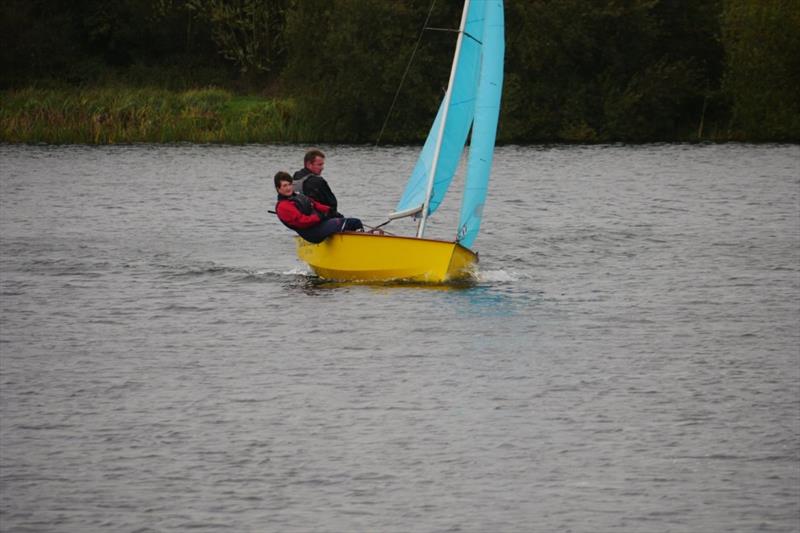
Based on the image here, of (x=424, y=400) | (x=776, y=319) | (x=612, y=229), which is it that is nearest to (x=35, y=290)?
(x=424, y=400)

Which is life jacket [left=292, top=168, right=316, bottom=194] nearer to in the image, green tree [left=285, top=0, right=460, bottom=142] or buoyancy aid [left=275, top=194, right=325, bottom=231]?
buoyancy aid [left=275, top=194, right=325, bottom=231]

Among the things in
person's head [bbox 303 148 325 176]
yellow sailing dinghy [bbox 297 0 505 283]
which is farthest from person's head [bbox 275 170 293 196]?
yellow sailing dinghy [bbox 297 0 505 283]

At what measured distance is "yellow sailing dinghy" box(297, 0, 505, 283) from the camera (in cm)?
2216

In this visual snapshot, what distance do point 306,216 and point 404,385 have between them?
223 inches

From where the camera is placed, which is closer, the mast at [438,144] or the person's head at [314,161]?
the person's head at [314,161]

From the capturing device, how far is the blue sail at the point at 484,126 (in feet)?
73.8

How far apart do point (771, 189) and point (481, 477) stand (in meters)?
30.3

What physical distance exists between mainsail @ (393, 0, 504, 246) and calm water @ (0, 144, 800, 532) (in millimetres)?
1500

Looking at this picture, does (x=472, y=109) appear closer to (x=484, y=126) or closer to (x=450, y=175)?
(x=484, y=126)

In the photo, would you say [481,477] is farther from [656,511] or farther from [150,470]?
[150,470]

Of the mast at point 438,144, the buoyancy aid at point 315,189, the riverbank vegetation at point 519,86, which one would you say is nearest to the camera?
the buoyancy aid at point 315,189

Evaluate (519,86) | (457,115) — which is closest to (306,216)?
(457,115)

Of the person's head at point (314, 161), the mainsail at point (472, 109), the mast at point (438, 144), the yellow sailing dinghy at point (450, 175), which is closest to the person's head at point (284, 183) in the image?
the person's head at point (314, 161)

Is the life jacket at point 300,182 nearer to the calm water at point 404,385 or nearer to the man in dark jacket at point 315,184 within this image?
the man in dark jacket at point 315,184
